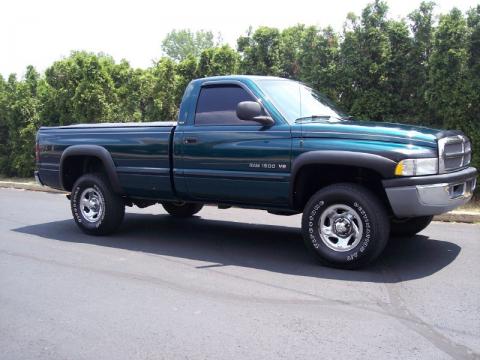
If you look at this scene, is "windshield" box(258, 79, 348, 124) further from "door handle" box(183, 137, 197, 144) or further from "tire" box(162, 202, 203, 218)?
"tire" box(162, 202, 203, 218)

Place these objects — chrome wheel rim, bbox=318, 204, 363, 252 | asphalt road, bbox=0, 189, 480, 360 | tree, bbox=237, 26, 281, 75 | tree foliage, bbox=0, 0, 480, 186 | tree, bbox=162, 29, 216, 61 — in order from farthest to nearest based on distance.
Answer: tree, bbox=162, 29, 216, 61 → tree, bbox=237, 26, 281, 75 → tree foliage, bbox=0, 0, 480, 186 → chrome wheel rim, bbox=318, 204, 363, 252 → asphalt road, bbox=0, 189, 480, 360

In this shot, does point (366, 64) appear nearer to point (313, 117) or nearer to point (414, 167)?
point (313, 117)

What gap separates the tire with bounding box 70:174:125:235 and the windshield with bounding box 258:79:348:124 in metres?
2.70

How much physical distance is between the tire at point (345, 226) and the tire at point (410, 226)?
1122 mm

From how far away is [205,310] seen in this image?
175 inches

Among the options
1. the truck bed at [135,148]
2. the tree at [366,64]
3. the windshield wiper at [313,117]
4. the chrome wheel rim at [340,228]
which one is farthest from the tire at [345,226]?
the tree at [366,64]

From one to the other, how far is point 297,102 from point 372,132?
128cm

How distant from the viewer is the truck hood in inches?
201

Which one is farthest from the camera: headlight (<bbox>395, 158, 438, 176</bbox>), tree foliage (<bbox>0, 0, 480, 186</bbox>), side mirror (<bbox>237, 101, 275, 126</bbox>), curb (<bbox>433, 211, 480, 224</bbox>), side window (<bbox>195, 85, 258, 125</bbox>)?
tree foliage (<bbox>0, 0, 480, 186</bbox>)

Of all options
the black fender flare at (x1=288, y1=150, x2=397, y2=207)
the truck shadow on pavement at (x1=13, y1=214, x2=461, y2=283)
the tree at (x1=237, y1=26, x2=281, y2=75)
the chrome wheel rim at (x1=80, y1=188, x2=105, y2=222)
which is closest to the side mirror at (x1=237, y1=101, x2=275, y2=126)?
the black fender flare at (x1=288, y1=150, x2=397, y2=207)

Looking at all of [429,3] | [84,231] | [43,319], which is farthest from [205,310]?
[429,3]

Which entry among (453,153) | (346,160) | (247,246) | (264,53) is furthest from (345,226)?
(264,53)

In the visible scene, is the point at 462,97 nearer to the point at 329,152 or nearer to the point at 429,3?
the point at 429,3

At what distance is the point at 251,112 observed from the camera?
5.73 m
